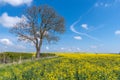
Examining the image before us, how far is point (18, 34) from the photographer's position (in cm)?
5581

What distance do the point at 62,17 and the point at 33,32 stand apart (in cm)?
782

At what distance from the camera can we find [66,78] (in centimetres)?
1032

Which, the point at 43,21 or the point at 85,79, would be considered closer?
the point at 85,79

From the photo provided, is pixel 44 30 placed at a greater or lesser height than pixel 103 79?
greater

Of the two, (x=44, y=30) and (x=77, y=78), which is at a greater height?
(x=44, y=30)

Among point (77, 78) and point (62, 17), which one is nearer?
point (77, 78)

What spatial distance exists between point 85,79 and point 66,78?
789mm

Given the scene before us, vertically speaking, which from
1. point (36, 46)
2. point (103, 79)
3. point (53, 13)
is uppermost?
point (53, 13)

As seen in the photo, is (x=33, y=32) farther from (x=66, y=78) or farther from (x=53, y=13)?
(x=66, y=78)

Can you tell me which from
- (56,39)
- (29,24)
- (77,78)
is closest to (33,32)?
(29,24)

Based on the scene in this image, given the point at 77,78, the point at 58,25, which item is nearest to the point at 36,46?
the point at 58,25

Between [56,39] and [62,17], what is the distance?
17.5 feet

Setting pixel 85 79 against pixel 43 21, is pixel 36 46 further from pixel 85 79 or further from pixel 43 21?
pixel 85 79

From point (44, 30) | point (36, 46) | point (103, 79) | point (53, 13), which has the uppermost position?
point (53, 13)
